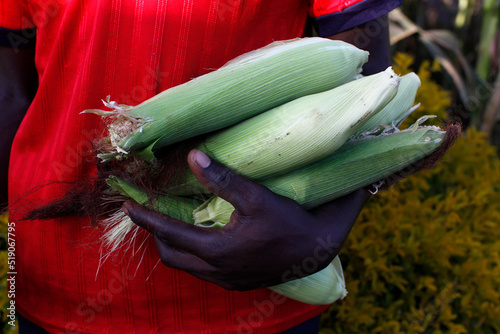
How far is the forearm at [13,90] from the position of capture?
1.11 meters

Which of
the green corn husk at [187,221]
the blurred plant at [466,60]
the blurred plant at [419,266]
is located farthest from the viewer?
the blurred plant at [466,60]

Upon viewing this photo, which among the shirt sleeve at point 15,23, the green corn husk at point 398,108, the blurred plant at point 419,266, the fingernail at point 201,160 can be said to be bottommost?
the blurred plant at point 419,266

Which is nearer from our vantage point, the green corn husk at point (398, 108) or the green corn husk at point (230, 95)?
the green corn husk at point (230, 95)

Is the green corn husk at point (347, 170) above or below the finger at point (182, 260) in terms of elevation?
above

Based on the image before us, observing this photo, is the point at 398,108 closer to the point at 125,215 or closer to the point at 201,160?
the point at 201,160

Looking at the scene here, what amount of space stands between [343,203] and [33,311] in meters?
0.84

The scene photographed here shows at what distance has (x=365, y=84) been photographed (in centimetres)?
79

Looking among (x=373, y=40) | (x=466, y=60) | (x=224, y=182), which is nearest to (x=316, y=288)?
(x=224, y=182)

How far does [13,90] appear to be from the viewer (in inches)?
44.6

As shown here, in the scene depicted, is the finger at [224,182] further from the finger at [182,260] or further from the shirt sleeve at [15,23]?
the shirt sleeve at [15,23]

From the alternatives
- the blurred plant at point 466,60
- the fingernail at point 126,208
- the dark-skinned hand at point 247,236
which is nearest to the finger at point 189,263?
the dark-skinned hand at point 247,236

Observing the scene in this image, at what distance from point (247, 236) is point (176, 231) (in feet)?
0.47

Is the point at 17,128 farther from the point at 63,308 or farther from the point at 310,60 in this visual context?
the point at 310,60

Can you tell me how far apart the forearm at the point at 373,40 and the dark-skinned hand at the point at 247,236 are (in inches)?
17.4
